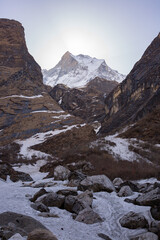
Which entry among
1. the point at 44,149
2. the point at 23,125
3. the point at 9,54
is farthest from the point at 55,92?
the point at 44,149

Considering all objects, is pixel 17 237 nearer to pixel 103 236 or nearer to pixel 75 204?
pixel 103 236

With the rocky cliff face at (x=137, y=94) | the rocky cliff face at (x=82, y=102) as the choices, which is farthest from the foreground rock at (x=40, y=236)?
the rocky cliff face at (x=82, y=102)

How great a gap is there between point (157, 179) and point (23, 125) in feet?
134

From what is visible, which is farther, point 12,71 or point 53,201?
point 12,71

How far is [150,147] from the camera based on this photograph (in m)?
19.0

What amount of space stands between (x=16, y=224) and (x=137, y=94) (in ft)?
163

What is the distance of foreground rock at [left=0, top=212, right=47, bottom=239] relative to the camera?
3733 mm

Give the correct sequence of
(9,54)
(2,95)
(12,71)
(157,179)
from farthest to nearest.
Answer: (9,54) → (12,71) → (2,95) → (157,179)

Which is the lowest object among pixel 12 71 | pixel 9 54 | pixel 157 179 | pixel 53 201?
pixel 157 179

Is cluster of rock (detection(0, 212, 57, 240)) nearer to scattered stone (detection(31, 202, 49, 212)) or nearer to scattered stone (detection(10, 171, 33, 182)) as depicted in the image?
scattered stone (detection(31, 202, 49, 212))

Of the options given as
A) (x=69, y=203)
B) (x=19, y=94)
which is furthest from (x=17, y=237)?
(x=19, y=94)

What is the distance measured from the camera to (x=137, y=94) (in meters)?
50.8

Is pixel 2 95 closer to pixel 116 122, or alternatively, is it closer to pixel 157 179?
pixel 116 122

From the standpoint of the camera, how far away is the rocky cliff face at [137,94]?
42575 mm
